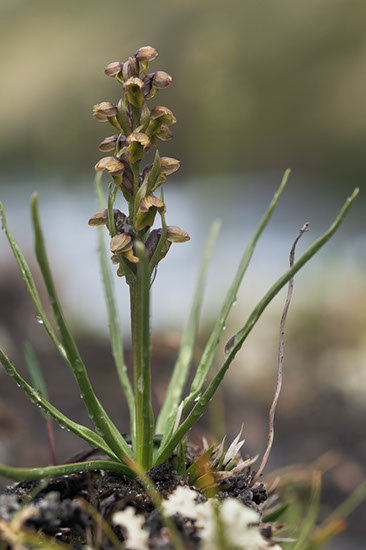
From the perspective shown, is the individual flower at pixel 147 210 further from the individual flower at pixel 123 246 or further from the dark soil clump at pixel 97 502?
the dark soil clump at pixel 97 502

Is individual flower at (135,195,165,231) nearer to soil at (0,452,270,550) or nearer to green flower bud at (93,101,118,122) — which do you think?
green flower bud at (93,101,118,122)

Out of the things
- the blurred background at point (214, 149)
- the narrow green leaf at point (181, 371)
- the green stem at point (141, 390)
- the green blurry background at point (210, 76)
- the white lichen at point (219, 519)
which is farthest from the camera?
the green blurry background at point (210, 76)

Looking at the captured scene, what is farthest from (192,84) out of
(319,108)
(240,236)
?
(240,236)

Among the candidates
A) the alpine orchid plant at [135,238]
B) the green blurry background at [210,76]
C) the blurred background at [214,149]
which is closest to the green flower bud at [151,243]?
the alpine orchid plant at [135,238]

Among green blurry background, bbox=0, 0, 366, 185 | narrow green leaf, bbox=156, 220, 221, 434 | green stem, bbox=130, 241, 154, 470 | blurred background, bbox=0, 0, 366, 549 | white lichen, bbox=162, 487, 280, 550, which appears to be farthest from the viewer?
green blurry background, bbox=0, 0, 366, 185

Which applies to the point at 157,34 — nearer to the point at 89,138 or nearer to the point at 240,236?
the point at 89,138

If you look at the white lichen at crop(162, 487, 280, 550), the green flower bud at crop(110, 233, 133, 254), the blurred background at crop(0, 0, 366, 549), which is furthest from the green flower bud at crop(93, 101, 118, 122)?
the blurred background at crop(0, 0, 366, 549)
